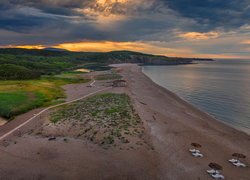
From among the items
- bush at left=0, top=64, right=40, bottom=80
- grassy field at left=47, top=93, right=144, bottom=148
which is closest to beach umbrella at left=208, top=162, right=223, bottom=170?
grassy field at left=47, top=93, right=144, bottom=148

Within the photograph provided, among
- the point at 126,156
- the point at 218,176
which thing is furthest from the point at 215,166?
the point at 126,156

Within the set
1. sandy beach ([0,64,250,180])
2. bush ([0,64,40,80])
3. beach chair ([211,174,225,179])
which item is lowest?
bush ([0,64,40,80])

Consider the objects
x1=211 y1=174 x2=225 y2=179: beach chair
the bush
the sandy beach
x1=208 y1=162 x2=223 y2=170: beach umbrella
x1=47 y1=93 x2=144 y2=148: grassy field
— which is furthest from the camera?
the bush

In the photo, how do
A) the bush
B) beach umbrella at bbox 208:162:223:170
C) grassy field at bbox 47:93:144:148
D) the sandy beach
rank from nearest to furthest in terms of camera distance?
the sandy beach < beach umbrella at bbox 208:162:223:170 < grassy field at bbox 47:93:144:148 < the bush

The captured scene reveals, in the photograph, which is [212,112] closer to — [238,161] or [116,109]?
[116,109]

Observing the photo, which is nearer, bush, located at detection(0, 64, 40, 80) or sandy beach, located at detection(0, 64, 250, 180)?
sandy beach, located at detection(0, 64, 250, 180)

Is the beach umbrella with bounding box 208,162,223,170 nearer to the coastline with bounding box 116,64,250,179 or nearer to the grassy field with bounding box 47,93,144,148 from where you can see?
the coastline with bounding box 116,64,250,179

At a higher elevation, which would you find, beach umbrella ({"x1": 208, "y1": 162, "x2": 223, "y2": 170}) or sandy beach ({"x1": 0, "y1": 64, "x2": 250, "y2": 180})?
beach umbrella ({"x1": 208, "y1": 162, "x2": 223, "y2": 170})

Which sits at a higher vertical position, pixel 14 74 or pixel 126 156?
pixel 126 156

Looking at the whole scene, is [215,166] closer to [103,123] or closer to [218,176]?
[218,176]

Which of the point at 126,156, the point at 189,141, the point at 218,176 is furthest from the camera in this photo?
the point at 189,141
